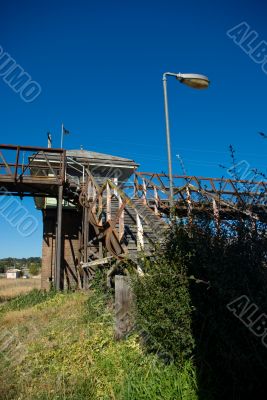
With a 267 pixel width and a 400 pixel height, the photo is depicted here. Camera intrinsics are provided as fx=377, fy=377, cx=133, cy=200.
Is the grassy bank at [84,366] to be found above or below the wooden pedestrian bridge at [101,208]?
below

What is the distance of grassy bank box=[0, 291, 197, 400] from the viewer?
4473 mm

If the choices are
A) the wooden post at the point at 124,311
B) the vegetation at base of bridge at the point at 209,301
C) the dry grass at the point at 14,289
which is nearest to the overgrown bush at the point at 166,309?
the vegetation at base of bridge at the point at 209,301

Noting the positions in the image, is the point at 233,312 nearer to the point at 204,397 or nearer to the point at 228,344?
the point at 228,344

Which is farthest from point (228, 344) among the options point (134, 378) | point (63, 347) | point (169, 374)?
point (63, 347)

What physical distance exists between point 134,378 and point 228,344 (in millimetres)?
1384

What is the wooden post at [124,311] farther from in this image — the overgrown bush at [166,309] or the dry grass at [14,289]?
the dry grass at [14,289]

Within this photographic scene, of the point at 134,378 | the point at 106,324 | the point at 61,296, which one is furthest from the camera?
the point at 61,296

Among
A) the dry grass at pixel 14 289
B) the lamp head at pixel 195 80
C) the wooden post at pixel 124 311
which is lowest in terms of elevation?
the dry grass at pixel 14 289

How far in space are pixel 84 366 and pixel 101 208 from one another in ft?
16.3

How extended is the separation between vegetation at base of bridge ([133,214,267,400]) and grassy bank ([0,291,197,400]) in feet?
0.83

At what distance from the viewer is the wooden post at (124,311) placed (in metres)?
5.98

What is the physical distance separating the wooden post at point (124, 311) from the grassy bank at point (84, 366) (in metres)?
0.18

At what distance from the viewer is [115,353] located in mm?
5547

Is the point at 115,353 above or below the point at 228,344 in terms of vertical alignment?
below
